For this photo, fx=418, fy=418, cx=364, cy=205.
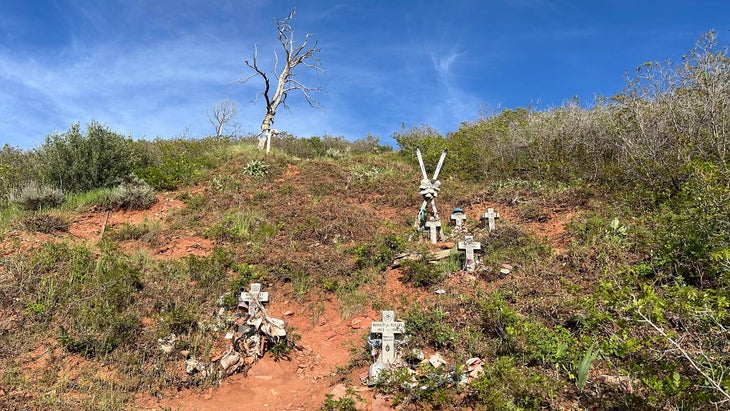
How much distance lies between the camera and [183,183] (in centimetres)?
1412

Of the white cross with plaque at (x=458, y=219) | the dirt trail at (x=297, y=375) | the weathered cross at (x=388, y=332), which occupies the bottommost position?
the dirt trail at (x=297, y=375)

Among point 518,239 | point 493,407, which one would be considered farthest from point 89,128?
point 493,407

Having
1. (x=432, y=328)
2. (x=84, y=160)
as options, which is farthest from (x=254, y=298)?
(x=84, y=160)

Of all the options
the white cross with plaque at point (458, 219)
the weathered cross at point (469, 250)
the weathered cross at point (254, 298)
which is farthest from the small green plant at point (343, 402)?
the white cross with plaque at point (458, 219)

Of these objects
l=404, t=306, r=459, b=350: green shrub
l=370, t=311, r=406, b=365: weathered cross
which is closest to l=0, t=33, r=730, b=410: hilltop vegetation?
l=404, t=306, r=459, b=350: green shrub

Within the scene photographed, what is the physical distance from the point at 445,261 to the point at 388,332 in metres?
3.29

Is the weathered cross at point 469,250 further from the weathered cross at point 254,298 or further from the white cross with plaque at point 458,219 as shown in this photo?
Answer: the weathered cross at point 254,298

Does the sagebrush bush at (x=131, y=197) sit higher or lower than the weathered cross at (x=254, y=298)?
higher

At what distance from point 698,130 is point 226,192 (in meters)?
12.9

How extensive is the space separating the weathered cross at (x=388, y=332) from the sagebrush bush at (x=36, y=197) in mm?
9828

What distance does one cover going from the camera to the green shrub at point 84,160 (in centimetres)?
1221

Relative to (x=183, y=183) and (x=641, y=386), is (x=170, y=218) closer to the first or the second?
(x=183, y=183)

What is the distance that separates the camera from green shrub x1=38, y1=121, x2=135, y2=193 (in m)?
12.2

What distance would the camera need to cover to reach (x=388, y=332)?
636 cm
